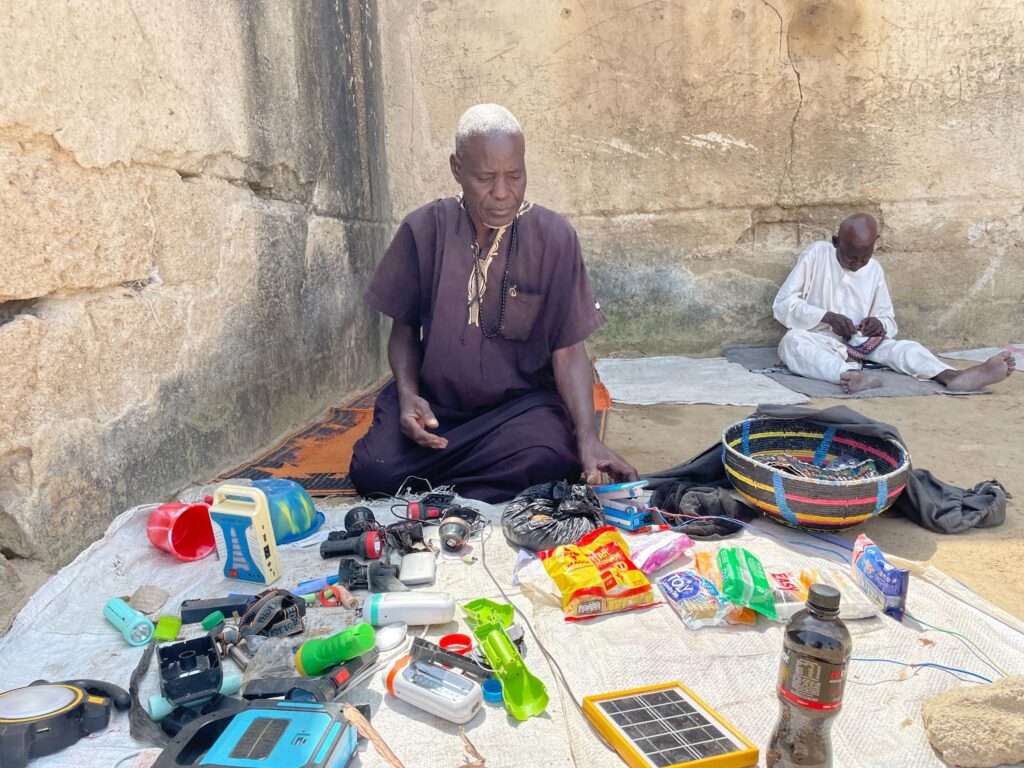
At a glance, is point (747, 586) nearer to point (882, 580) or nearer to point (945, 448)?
point (882, 580)

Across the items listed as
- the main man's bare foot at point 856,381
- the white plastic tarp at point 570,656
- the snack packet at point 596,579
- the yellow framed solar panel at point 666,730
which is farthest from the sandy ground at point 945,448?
the yellow framed solar panel at point 666,730

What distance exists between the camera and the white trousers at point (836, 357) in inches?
186

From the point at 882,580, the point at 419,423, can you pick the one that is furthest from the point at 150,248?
the point at 882,580

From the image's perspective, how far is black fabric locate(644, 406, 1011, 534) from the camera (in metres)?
2.48

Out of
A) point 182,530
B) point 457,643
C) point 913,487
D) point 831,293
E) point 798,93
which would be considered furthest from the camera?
point 798,93

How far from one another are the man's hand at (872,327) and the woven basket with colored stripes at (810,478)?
270 centimetres

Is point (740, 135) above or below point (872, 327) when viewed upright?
above

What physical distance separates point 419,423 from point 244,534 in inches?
33.4

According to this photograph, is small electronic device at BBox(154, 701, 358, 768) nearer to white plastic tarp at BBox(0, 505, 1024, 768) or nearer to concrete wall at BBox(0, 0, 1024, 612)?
white plastic tarp at BBox(0, 505, 1024, 768)

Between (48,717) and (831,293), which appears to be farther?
(831,293)

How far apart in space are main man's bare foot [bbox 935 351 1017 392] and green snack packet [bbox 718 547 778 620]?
10.8ft

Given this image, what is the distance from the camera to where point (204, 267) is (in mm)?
2941

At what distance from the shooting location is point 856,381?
4484 mm

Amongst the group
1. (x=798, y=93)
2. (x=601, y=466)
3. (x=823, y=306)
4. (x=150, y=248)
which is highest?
(x=798, y=93)
